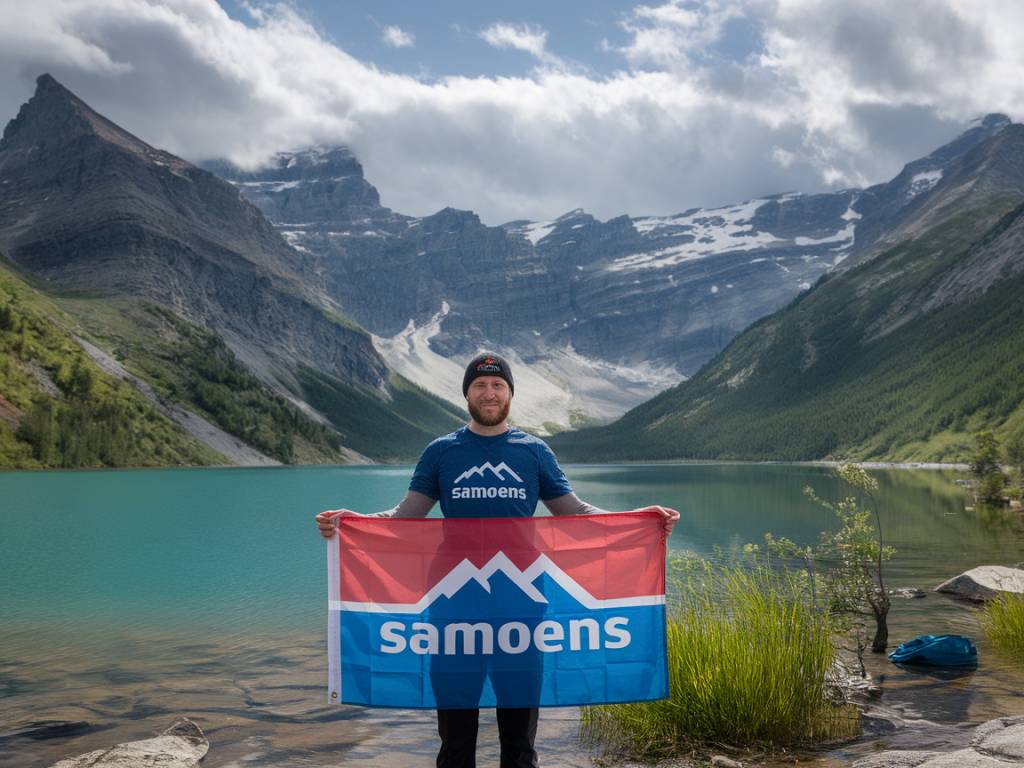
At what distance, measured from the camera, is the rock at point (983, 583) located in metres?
23.9

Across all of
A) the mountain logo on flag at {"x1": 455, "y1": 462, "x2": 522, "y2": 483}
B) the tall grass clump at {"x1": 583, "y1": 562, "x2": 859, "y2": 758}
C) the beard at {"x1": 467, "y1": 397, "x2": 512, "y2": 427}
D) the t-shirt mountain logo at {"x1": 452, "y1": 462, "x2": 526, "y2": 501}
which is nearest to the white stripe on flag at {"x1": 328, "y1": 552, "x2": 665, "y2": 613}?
the t-shirt mountain logo at {"x1": 452, "y1": 462, "x2": 526, "y2": 501}

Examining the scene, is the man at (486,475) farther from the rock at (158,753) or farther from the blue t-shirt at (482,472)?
the rock at (158,753)

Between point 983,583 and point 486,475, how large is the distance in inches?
947

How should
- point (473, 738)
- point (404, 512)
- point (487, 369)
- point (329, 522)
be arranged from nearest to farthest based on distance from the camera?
point (473, 738) < point (487, 369) < point (404, 512) < point (329, 522)

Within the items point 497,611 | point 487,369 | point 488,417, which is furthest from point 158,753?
point 487,369

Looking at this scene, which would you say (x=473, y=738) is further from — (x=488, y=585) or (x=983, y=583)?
(x=983, y=583)

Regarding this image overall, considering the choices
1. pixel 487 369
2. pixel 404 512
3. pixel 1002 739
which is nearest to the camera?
pixel 487 369

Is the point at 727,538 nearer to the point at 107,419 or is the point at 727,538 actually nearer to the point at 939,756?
the point at 939,756

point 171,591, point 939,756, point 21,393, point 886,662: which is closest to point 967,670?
point 886,662

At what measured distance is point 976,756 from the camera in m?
8.58

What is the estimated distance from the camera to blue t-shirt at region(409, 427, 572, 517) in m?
7.80

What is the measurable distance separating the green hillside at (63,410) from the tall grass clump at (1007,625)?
13423 centimetres

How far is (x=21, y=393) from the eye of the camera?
136m

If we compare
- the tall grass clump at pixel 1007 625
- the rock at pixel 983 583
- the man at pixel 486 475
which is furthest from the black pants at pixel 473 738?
the rock at pixel 983 583
